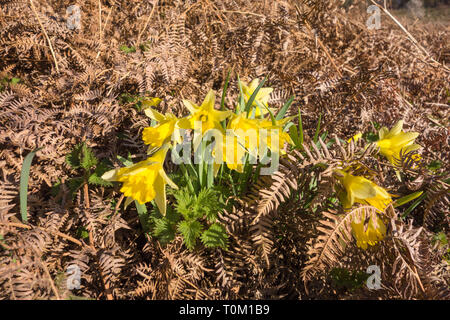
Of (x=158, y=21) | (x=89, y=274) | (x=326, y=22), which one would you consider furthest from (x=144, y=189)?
(x=326, y=22)

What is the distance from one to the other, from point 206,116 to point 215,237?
571 millimetres

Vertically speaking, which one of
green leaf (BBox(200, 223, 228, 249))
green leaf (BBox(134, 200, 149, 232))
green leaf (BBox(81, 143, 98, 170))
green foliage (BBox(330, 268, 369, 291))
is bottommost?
green foliage (BBox(330, 268, 369, 291))

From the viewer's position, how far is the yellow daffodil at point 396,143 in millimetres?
1390

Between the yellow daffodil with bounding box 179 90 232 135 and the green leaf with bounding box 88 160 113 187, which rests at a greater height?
the yellow daffodil with bounding box 179 90 232 135

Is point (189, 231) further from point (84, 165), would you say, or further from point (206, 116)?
point (84, 165)

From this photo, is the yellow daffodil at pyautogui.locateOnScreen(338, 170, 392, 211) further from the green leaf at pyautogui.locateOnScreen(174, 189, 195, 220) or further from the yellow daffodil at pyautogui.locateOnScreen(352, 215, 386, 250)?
the green leaf at pyautogui.locateOnScreen(174, 189, 195, 220)

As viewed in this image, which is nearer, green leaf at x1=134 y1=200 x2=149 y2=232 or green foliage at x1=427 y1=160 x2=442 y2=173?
green leaf at x1=134 y1=200 x2=149 y2=232

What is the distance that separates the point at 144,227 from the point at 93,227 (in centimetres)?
25

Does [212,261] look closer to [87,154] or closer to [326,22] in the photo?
[87,154]

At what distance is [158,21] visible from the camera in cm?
265

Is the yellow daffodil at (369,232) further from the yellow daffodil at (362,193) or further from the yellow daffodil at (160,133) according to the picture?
the yellow daffodil at (160,133)

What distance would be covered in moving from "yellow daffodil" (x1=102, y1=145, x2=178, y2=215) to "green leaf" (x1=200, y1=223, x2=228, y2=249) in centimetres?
26

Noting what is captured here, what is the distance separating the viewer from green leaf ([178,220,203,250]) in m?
1.36

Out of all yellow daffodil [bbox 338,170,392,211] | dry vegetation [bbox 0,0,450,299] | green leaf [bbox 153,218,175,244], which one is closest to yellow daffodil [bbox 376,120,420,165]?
dry vegetation [bbox 0,0,450,299]
